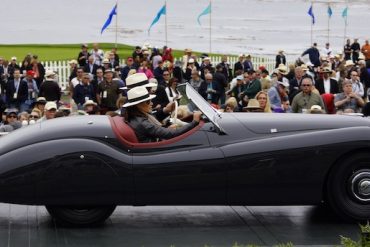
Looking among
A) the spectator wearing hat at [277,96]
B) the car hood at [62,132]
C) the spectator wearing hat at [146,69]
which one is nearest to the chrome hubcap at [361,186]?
the car hood at [62,132]

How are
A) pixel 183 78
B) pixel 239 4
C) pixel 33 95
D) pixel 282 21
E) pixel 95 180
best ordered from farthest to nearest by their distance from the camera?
pixel 239 4 → pixel 282 21 → pixel 183 78 → pixel 33 95 → pixel 95 180

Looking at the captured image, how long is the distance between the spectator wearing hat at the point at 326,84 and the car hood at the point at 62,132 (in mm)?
11154

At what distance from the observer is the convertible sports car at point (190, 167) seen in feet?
32.3

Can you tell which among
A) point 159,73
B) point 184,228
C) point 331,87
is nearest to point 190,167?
point 184,228

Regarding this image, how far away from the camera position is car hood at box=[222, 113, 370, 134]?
10.3 meters

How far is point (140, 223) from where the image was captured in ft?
33.6

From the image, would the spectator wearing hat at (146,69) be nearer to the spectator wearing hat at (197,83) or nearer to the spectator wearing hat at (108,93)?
the spectator wearing hat at (197,83)

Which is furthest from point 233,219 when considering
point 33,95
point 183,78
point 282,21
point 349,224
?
point 282,21

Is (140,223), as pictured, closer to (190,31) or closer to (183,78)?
(183,78)

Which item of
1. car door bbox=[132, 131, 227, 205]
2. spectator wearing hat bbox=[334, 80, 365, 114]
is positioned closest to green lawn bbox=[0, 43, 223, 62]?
spectator wearing hat bbox=[334, 80, 365, 114]

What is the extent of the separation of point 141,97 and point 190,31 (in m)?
52.3

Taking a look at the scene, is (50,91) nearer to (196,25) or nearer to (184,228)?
(184,228)

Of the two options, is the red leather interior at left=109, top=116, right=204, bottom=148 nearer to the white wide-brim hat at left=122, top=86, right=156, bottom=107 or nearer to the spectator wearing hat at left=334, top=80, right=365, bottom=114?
the white wide-brim hat at left=122, top=86, right=156, bottom=107

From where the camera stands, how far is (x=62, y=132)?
10070 millimetres
